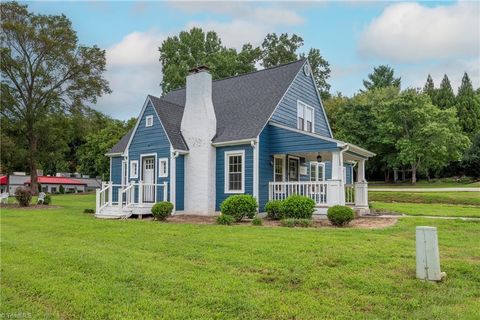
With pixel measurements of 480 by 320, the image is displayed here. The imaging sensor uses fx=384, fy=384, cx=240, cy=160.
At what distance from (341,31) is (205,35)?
30.0 metres

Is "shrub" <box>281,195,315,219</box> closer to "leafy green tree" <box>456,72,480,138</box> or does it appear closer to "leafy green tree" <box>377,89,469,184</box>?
Answer: "leafy green tree" <box>377,89,469,184</box>

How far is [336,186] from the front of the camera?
13.8 meters

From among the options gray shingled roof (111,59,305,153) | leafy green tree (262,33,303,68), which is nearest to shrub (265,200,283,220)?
gray shingled roof (111,59,305,153)

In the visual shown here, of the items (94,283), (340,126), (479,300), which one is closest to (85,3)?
(94,283)

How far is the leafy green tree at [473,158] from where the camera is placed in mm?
41772

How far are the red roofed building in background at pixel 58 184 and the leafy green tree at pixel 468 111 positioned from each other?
176 feet

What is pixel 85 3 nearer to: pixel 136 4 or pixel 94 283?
pixel 136 4

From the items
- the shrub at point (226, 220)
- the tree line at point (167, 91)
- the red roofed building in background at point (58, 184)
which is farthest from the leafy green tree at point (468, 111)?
the red roofed building in background at point (58, 184)

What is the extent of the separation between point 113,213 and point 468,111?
51.4 metres

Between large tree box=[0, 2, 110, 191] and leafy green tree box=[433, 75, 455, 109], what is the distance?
45229 mm

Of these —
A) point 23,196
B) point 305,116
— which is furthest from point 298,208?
point 23,196

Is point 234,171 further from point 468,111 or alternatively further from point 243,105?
point 468,111

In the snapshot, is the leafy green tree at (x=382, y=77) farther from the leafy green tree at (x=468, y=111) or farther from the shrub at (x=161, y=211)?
the shrub at (x=161, y=211)

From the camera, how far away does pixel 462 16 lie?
1426 cm
